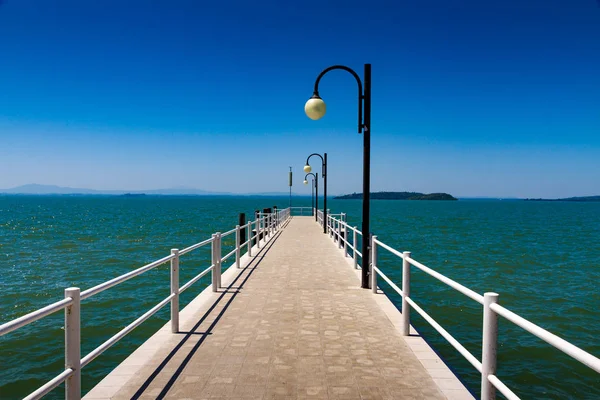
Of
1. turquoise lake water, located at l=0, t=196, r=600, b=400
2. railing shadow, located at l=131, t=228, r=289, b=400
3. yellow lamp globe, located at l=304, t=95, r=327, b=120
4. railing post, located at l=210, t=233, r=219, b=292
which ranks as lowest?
turquoise lake water, located at l=0, t=196, r=600, b=400

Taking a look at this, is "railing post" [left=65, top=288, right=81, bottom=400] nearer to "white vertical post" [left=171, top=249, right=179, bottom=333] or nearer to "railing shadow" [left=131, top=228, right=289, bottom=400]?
"railing shadow" [left=131, top=228, right=289, bottom=400]

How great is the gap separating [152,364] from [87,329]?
7173 millimetres

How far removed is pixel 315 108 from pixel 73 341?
6738 millimetres

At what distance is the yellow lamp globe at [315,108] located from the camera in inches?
356

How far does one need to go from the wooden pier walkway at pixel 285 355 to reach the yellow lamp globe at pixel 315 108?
12.5 ft

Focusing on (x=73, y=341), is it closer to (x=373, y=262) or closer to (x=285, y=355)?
(x=285, y=355)

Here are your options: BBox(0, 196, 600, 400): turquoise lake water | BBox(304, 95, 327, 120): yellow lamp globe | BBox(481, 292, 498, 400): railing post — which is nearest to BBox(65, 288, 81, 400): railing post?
BBox(481, 292, 498, 400): railing post

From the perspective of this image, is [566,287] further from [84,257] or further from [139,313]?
[84,257]

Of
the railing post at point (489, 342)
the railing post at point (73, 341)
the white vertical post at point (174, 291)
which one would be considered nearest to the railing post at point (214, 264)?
the white vertical post at point (174, 291)

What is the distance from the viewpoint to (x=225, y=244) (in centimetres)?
3073

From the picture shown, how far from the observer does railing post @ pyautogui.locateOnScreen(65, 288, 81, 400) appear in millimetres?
3564

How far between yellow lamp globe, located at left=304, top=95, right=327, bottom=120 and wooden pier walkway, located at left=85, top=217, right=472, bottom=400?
3797 millimetres

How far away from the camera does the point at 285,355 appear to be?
205 inches

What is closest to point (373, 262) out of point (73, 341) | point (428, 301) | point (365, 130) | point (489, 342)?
point (365, 130)
